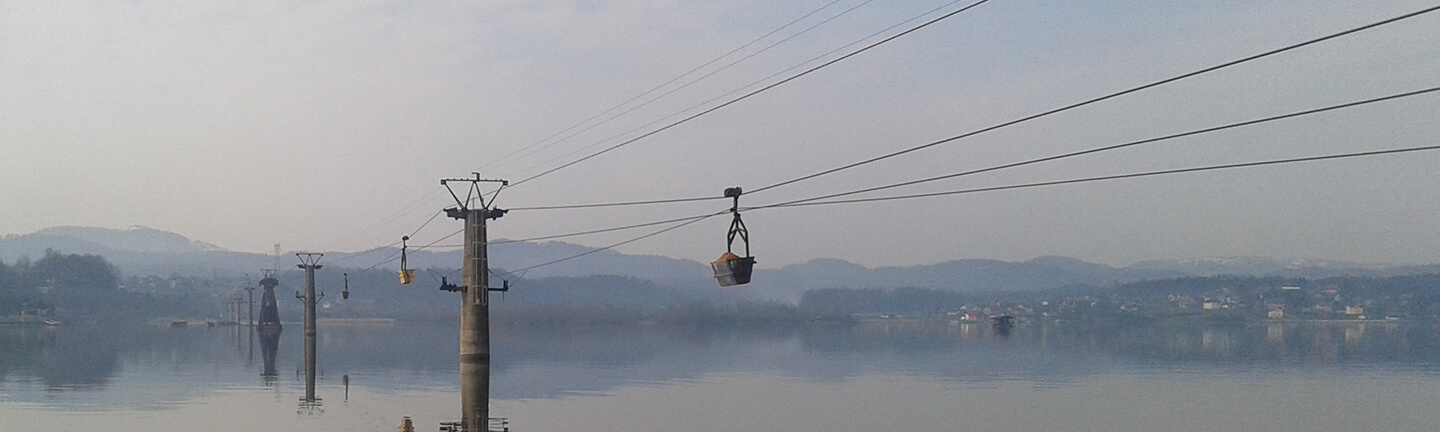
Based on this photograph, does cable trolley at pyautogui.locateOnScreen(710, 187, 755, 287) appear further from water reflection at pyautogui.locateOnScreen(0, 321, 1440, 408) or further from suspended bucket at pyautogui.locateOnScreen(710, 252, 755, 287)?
water reflection at pyautogui.locateOnScreen(0, 321, 1440, 408)

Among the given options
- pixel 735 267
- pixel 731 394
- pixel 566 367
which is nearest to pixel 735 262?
A: pixel 735 267

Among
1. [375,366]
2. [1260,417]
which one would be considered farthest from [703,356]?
[1260,417]

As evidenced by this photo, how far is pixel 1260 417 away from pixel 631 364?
184ft

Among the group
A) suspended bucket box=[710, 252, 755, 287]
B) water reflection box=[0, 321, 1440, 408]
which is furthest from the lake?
suspended bucket box=[710, 252, 755, 287]

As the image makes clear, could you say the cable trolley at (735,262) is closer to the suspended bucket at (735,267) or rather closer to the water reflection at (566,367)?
the suspended bucket at (735,267)

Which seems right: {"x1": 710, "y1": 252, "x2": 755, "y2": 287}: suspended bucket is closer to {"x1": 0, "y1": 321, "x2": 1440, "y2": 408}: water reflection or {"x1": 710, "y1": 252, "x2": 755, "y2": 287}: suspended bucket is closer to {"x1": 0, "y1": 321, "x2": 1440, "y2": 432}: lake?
{"x1": 0, "y1": 321, "x2": 1440, "y2": 432}: lake

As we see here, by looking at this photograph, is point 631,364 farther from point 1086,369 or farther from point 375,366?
point 1086,369

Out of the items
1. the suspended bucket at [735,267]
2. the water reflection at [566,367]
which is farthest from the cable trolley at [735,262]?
the water reflection at [566,367]

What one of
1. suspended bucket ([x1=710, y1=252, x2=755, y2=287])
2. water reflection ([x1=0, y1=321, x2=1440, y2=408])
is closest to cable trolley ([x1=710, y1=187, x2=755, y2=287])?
suspended bucket ([x1=710, y1=252, x2=755, y2=287])

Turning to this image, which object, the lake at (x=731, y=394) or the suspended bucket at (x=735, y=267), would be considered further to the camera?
the lake at (x=731, y=394)

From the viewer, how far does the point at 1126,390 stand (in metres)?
71.3

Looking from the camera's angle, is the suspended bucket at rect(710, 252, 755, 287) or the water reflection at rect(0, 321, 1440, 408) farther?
the water reflection at rect(0, 321, 1440, 408)

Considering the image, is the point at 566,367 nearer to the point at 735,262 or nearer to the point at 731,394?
the point at 731,394

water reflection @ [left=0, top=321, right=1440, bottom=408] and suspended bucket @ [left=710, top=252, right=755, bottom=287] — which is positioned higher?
suspended bucket @ [left=710, top=252, right=755, bottom=287]
